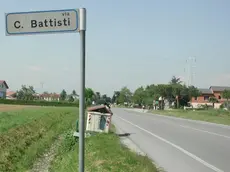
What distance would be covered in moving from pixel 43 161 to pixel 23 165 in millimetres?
1016

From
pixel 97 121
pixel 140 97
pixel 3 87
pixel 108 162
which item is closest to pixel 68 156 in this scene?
pixel 108 162

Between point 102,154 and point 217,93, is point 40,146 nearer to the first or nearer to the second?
point 102,154

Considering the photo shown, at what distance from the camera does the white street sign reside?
462 centimetres

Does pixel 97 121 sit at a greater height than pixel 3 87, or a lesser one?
lesser

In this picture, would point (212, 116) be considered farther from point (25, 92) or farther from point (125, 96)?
point (125, 96)

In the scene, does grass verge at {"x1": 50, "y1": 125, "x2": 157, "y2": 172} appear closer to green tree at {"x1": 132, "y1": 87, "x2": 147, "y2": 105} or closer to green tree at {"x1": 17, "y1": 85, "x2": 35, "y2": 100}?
green tree at {"x1": 132, "y1": 87, "x2": 147, "y2": 105}

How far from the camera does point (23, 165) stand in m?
13.2

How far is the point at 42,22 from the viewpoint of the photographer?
468cm

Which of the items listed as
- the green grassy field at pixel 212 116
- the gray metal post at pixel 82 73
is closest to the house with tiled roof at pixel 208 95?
the green grassy field at pixel 212 116

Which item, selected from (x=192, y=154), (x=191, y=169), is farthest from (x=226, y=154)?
(x=191, y=169)

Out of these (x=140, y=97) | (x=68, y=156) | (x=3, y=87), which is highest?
(x=3, y=87)

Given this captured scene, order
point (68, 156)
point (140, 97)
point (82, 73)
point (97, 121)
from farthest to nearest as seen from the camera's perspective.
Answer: point (140, 97) < point (97, 121) < point (68, 156) < point (82, 73)

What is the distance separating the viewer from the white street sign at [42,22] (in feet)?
15.1

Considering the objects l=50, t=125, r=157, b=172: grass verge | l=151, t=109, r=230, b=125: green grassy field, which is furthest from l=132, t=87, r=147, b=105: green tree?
l=50, t=125, r=157, b=172: grass verge
